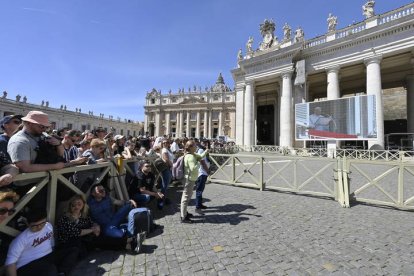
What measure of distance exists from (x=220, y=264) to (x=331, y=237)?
2.22 metres

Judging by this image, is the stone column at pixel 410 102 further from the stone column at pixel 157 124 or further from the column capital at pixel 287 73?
the stone column at pixel 157 124

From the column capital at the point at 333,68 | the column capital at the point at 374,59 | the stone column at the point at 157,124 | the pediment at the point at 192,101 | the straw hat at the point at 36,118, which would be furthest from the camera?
the stone column at the point at 157,124

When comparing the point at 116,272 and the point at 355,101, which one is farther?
the point at 355,101

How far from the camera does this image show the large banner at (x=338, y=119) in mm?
17891

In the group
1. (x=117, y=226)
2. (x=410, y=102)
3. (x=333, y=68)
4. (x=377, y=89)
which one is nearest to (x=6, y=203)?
(x=117, y=226)

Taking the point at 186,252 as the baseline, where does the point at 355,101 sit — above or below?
above

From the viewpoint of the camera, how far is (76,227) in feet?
10.5

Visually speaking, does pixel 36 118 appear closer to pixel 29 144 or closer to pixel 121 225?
pixel 29 144

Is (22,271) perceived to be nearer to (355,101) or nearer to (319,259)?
(319,259)

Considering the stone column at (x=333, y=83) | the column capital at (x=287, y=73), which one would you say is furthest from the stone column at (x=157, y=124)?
the stone column at (x=333, y=83)

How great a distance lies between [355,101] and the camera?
18453 millimetres

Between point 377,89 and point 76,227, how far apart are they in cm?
2389

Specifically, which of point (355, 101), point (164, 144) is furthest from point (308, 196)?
point (355, 101)

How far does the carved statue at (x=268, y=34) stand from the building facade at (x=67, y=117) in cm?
3155
